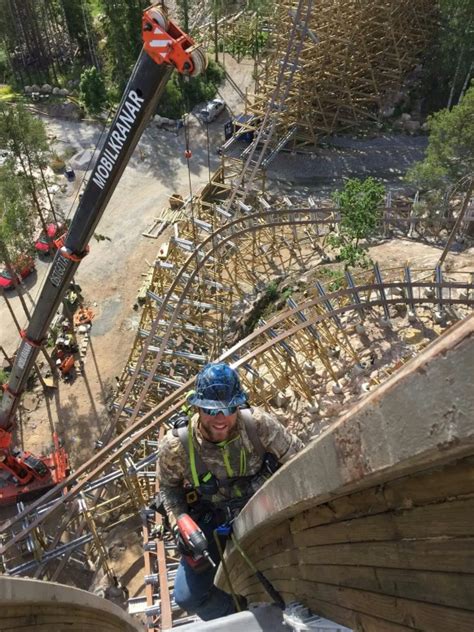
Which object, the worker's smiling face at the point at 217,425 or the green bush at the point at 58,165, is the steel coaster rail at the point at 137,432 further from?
the green bush at the point at 58,165

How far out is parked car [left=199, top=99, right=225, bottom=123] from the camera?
27.0 m

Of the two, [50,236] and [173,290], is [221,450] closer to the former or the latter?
[173,290]

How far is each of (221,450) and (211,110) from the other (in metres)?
25.4

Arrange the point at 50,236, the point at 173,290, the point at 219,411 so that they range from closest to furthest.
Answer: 1. the point at 219,411
2. the point at 173,290
3. the point at 50,236

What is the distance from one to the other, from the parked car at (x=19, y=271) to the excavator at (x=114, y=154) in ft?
29.1

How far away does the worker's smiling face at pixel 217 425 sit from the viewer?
4605mm

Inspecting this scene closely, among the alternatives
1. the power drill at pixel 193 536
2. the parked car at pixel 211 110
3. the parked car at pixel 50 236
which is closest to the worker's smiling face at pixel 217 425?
the power drill at pixel 193 536

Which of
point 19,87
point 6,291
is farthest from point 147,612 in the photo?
point 19,87

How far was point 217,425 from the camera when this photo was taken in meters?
4.65

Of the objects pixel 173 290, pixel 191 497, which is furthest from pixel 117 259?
pixel 191 497

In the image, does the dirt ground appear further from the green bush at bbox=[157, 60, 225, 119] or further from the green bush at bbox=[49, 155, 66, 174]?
the green bush at bbox=[157, 60, 225, 119]

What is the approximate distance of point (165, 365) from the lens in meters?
13.5

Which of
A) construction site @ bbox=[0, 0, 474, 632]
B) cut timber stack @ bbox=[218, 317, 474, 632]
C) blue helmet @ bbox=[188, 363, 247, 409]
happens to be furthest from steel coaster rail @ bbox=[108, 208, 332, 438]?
cut timber stack @ bbox=[218, 317, 474, 632]

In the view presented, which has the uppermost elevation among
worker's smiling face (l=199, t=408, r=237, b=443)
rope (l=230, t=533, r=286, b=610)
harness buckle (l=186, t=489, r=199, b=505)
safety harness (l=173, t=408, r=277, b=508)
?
worker's smiling face (l=199, t=408, r=237, b=443)
